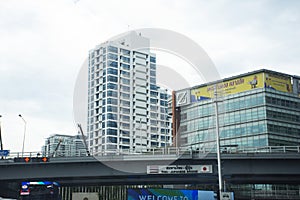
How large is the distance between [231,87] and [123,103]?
4078cm

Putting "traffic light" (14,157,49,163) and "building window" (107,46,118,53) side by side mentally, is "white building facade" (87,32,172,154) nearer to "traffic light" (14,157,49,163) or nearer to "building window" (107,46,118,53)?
"building window" (107,46,118,53)

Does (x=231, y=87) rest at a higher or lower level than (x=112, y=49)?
lower

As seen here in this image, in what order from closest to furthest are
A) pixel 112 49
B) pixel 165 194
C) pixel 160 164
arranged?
pixel 165 194 < pixel 160 164 < pixel 112 49

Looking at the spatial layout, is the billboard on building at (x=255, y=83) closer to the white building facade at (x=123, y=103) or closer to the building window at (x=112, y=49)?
the white building facade at (x=123, y=103)

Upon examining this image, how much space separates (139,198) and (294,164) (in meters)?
19.4

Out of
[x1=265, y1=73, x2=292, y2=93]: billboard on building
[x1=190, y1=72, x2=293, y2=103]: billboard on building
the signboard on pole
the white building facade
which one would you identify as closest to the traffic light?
the signboard on pole

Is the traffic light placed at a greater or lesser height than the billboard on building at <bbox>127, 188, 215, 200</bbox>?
greater

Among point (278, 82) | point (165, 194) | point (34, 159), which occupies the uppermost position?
point (278, 82)

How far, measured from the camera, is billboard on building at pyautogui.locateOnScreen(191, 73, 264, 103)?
109m

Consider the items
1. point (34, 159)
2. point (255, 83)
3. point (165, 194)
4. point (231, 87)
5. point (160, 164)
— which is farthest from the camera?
point (231, 87)

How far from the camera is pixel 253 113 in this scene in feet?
355

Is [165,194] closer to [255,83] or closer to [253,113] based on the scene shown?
[253,113]

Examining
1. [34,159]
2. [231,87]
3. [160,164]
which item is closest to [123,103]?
[231,87]

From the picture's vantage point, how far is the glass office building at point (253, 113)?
106250 millimetres
